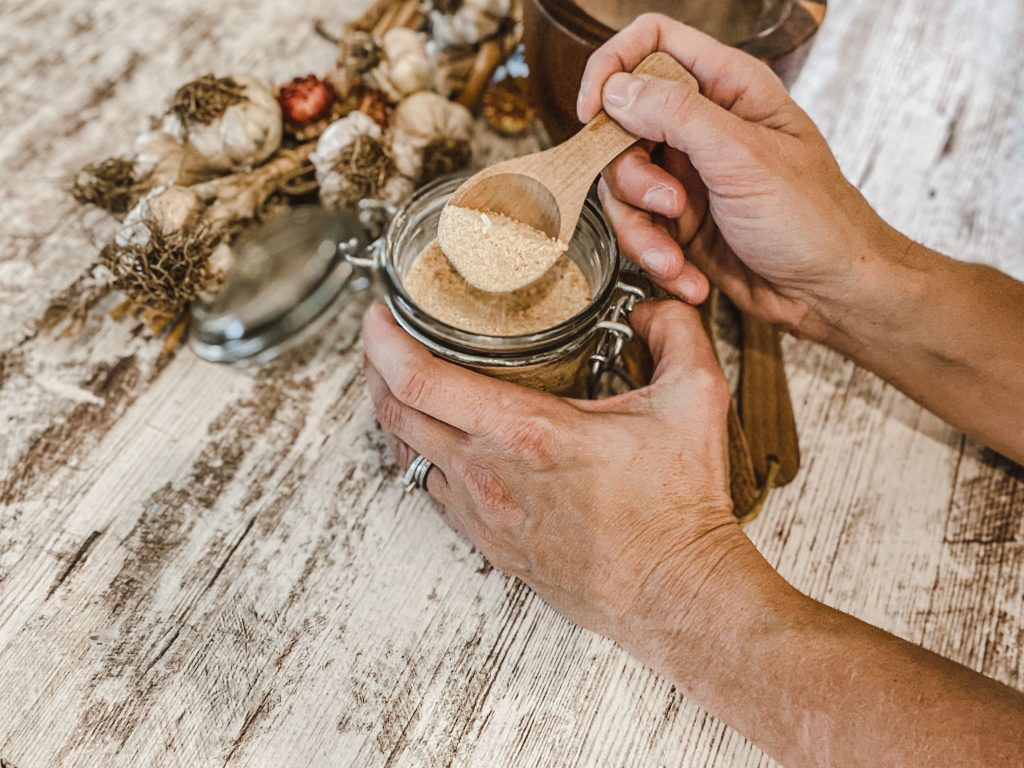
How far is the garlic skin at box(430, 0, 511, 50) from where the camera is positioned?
1060 millimetres

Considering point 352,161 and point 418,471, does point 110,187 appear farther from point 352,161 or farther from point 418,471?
point 418,471

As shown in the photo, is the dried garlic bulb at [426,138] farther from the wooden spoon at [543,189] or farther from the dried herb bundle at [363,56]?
the wooden spoon at [543,189]

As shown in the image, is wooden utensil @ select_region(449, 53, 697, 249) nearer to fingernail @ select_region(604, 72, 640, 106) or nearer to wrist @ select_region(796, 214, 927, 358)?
fingernail @ select_region(604, 72, 640, 106)

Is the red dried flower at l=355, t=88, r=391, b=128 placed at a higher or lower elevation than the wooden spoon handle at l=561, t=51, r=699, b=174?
lower

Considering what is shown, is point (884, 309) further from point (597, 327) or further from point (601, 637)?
point (601, 637)

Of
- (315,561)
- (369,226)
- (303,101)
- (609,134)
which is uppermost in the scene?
(609,134)

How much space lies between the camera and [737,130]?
0.67 metres

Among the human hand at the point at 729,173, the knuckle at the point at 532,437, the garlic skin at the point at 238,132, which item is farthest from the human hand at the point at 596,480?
the garlic skin at the point at 238,132

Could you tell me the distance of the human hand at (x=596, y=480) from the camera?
643 millimetres

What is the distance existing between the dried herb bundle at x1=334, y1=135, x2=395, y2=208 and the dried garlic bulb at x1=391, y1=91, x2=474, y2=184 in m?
0.04

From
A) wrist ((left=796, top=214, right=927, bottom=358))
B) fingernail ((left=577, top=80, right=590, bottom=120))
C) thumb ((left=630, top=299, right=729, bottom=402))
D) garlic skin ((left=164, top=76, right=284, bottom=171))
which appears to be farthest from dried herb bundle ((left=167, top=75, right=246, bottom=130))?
wrist ((left=796, top=214, right=927, bottom=358))

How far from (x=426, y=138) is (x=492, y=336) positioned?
45 centimetres

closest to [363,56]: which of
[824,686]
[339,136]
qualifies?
[339,136]

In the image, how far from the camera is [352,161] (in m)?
0.91
